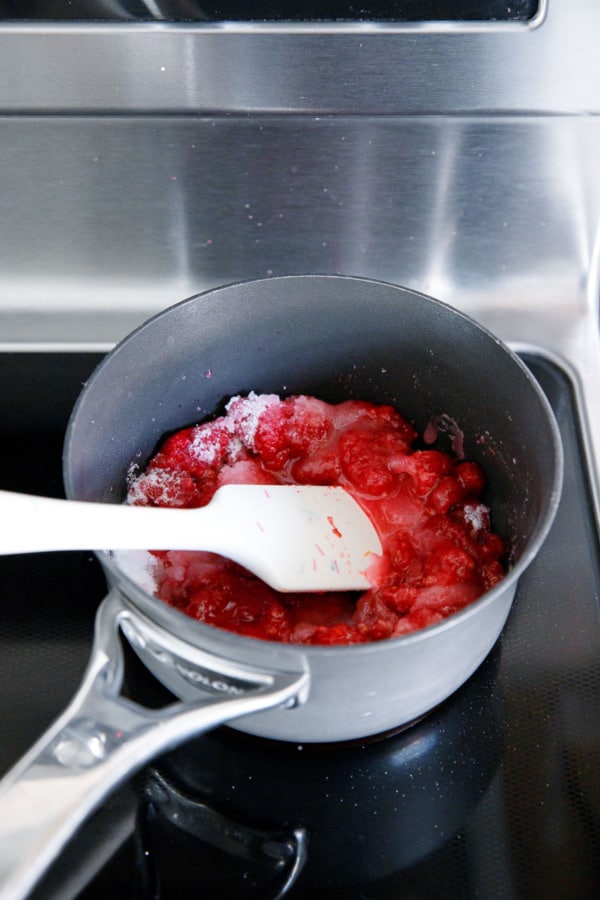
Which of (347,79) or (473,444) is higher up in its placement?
(347,79)

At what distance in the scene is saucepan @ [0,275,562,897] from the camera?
18.7 inches

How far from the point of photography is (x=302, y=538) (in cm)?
67

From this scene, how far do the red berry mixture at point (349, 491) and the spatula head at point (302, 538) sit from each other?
0.03 metres

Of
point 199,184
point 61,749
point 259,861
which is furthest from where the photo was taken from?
point 199,184

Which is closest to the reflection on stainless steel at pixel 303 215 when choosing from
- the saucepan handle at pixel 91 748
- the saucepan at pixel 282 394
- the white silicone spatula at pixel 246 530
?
the saucepan at pixel 282 394

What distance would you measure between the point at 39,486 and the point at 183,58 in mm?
387

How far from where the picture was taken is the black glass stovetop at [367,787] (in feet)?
1.92

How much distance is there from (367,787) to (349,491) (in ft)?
0.79

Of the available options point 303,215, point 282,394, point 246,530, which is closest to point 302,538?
point 246,530

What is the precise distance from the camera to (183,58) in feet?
2.43

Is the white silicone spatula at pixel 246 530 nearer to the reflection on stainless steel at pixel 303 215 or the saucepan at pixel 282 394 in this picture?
the saucepan at pixel 282 394

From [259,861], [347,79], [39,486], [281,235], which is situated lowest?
[259,861]

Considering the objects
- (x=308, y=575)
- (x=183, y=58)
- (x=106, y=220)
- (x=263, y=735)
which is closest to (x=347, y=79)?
(x=183, y=58)

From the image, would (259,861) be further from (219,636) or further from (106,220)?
(106,220)
